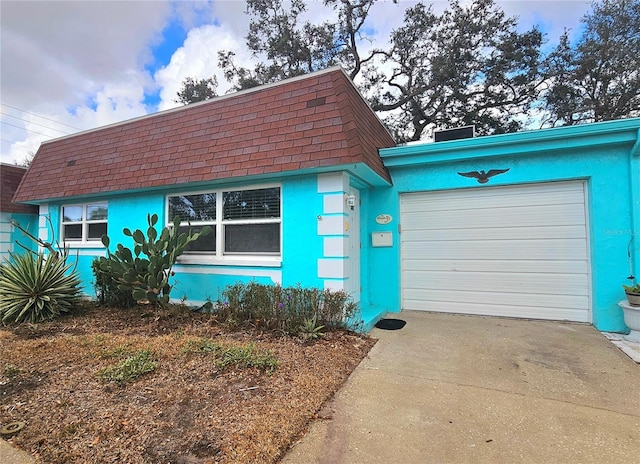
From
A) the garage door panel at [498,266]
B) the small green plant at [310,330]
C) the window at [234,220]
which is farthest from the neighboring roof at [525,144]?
the small green plant at [310,330]

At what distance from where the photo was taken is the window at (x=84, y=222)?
793 cm

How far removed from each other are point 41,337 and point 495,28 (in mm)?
16336

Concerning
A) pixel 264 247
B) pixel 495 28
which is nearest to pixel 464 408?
pixel 264 247

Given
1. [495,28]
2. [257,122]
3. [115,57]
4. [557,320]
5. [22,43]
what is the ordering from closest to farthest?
1. [557,320]
2. [257,122]
3. [22,43]
4. [115,57]
5. [495,28]

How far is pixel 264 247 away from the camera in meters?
5.86

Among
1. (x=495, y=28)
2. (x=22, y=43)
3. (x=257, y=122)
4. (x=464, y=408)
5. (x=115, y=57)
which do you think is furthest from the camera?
(x=495, y=28)

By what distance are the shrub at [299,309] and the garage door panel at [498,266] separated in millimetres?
2069

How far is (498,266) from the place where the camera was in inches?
227

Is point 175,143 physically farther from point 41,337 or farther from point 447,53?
point 447,53

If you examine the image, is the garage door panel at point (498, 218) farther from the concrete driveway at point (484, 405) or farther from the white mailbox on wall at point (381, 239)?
the concrete driveway at point (484, 405)

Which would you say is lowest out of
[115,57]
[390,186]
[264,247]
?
[264,247]

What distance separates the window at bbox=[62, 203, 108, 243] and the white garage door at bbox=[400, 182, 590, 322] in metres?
7.44

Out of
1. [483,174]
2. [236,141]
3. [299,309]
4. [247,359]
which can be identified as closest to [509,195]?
[483,174]

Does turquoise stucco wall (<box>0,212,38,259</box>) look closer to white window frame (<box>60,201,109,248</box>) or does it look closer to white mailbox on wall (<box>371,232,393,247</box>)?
white window frame (<box>60,201,109,248</box>)
